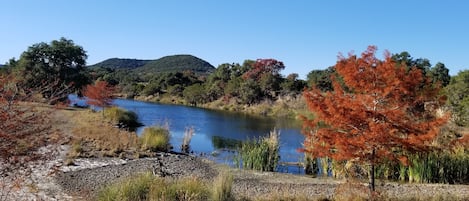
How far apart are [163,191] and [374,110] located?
4457 millimetres

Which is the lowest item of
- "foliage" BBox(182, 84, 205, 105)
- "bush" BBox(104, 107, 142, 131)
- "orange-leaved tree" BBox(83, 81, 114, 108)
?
"bush" BBox(104, 107, 142, 131)

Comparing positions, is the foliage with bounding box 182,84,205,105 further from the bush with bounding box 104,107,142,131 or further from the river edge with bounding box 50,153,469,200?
the river edge with bounding box 50,153,469,200

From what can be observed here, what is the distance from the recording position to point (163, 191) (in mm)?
8016

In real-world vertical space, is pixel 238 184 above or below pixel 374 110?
below

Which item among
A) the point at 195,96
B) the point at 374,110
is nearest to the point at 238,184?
the point at 374,110

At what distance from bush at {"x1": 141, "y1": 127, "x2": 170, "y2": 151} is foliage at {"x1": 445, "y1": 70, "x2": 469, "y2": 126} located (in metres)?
18.7

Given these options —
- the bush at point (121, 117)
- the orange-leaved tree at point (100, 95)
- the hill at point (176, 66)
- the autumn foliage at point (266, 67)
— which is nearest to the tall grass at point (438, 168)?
the bush at point (121, 117)

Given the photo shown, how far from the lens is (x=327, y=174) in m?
14.9

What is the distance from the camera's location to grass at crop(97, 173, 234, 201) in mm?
7961

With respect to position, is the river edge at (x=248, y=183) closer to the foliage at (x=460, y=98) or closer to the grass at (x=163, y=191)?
the grass at (x=163, y=191)

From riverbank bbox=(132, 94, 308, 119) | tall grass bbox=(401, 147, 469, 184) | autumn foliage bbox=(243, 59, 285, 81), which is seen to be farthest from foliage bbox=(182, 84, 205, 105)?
tall grass bbox=(401, 147, 469, 184)

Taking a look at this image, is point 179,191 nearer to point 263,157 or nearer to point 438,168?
point 263,157

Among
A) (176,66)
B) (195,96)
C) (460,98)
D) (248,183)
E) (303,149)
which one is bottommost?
(248,183)

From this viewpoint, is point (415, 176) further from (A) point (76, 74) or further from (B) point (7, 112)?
(A) point (76, 74)
